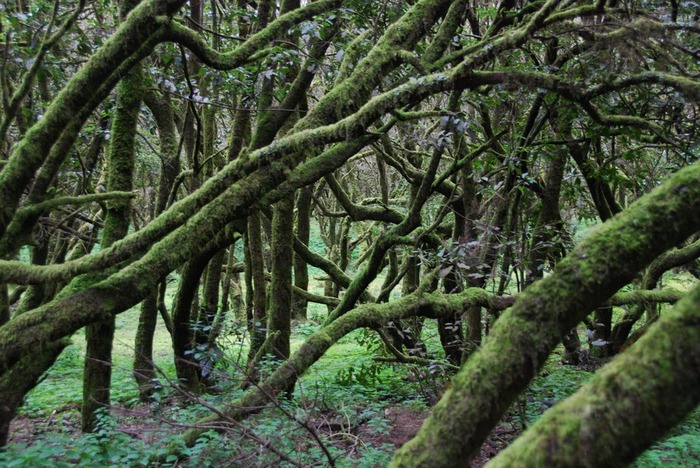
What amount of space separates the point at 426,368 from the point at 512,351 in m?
4.67

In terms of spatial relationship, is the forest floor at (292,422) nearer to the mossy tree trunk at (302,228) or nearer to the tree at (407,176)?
the tree at (407,176)

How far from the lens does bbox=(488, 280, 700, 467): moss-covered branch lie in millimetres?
1083

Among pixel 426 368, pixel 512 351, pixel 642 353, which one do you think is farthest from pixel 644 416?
pixel 426 368

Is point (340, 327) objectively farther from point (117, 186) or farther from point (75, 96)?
point (75, 96)

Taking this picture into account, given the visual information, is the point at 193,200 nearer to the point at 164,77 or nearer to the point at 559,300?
the point at 559,300

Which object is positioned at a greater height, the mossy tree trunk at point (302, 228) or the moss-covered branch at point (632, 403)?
the mossy tree trunk at point (302, 228)

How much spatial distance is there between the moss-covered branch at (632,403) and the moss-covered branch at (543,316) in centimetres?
27

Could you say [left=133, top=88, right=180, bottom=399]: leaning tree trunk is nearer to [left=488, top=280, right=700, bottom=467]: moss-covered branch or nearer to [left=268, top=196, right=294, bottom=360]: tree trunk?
[left=268, top=196, right=294, bottom=360]: tree trunk

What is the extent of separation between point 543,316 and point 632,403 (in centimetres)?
45

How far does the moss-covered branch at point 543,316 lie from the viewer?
1.46 m

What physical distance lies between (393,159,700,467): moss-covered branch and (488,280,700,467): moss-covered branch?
0.27 m

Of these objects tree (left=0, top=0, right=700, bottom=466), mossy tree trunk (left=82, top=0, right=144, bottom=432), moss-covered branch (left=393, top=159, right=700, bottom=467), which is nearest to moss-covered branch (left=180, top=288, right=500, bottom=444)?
tree (left=0, top=0, right=700, bottom=466)

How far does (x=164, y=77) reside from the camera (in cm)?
533

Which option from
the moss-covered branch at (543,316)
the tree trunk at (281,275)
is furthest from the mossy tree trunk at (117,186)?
the moss-covered branch at (543,316)
